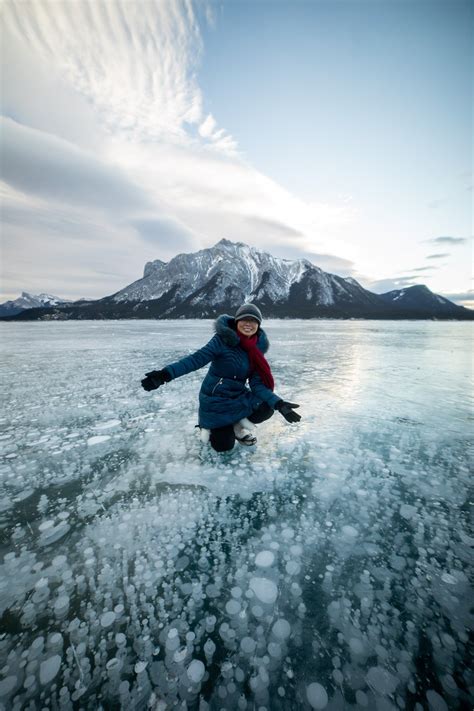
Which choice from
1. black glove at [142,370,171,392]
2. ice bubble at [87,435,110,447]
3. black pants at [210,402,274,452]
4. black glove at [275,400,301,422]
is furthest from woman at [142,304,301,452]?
ice bubble at [87,435,110,447]

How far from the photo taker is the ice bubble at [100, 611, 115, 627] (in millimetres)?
1754

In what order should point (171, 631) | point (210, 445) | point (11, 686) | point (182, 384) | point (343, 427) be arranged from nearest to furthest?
point (11, 686) → point (171, 631) → point (210, 445) → point (343, 427) → point (182, 384)

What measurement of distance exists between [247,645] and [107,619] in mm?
872

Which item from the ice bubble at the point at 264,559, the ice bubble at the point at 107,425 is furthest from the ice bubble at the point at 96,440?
the ice bubble at the point at 264,559

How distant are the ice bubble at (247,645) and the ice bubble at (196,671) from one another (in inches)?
9.2

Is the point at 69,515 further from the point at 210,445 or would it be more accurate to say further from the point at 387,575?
the point at 387,575

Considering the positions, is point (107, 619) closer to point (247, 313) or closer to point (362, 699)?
point (362, 699)

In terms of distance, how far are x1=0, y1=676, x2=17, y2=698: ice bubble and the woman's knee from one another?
8.81ft

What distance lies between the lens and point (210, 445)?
4223mm

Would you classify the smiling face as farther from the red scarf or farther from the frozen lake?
the frozen lake

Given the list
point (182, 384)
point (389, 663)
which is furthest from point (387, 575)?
point (182, 384)

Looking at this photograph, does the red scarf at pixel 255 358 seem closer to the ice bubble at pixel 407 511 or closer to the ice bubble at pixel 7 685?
the ice bubble at pixel 407 511

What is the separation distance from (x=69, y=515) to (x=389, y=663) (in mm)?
2650

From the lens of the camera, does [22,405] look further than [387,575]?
Yes
